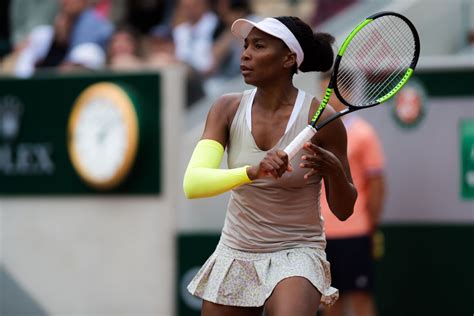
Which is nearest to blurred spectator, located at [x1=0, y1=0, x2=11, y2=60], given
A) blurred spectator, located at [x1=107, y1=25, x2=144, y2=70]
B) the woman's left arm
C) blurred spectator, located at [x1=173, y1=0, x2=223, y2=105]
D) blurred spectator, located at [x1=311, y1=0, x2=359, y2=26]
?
blurred spectator, located at [x1=107, y1=25, x2=144, y2=70]

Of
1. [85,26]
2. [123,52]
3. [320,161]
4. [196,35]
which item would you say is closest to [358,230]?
[196,35]

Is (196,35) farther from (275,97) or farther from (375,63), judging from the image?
(275,97)

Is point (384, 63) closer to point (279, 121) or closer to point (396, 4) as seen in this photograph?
point (279, 121)

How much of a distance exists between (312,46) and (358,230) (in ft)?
9.50

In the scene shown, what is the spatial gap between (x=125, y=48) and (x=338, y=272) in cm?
333

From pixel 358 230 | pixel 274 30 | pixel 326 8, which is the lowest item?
pixel 358 230

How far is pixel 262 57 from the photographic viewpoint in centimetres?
466

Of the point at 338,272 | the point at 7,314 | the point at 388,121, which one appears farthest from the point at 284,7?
the point at 7,314

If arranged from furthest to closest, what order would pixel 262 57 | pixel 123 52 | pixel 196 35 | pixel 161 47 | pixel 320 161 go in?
pixel 161 47 < pixel 123 52 < pixel 196 35 < pixel 262 57 < pixel 320 161

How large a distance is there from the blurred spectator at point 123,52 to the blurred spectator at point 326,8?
1.61 meters

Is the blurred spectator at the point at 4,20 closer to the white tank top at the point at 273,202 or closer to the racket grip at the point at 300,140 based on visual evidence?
the white tank top at the point at 273,202

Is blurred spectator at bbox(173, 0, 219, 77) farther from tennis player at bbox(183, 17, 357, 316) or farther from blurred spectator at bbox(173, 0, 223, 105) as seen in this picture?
tennis player at bbox(183, 17, 357, 316)

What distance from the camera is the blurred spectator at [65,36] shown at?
10.0 metres

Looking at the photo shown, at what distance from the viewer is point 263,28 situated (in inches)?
182
